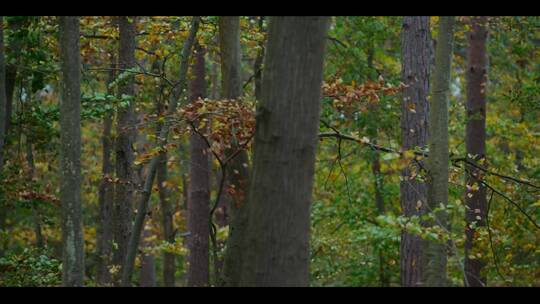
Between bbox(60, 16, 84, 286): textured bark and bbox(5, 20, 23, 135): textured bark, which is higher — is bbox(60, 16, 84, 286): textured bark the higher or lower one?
the lower one

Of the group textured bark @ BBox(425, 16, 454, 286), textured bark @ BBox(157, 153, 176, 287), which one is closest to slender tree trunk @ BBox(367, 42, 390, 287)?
textured bark @ BBox(157, 153, 176, 287)

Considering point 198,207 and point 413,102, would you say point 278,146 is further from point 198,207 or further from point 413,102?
point 198,207

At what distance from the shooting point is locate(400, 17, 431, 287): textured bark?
39.9ft

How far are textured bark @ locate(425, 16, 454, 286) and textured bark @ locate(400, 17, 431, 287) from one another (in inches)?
186

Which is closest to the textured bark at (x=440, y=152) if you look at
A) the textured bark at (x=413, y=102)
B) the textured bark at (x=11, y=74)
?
the textured bark at (x=11, y=74)

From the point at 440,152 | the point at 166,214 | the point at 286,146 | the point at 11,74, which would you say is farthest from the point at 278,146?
the point at 166,214

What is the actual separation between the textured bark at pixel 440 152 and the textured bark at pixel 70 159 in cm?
310

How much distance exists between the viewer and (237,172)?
723cm

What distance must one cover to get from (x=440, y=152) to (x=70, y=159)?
336 centimetres

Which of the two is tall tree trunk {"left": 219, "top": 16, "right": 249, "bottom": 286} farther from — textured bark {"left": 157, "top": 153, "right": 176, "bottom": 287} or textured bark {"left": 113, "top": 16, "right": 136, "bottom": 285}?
textured bark {"left": 157, "top": 153, "right": 176, "bottom": 287}
